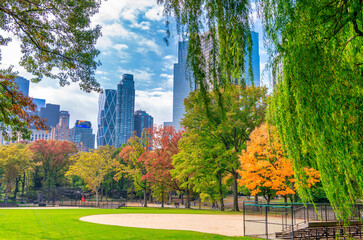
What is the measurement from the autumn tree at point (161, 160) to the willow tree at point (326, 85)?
32.7m

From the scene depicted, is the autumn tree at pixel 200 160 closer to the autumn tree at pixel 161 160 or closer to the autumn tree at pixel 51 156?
the autumn tree at pixel 161 160

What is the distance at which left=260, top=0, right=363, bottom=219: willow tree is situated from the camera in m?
5.07

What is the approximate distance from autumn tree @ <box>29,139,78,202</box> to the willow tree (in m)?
60.2

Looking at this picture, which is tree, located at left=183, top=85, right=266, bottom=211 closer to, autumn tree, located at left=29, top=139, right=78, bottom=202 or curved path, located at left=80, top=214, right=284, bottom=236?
curved path, located at left=80, top=214, right=284, bottom=236

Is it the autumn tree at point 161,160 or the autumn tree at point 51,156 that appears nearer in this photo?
the autumn tree at point 161,160

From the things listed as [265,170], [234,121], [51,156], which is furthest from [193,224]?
[51,156]

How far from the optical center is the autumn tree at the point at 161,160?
127 ft

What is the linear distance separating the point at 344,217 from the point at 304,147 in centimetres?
156

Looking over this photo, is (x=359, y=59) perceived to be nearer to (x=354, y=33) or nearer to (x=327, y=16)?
(x=354, y=33)

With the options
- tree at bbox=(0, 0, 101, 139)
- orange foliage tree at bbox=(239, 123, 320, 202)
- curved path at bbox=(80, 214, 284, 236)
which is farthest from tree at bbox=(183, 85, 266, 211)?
tree at bbox=(0, 0, 101, 139)

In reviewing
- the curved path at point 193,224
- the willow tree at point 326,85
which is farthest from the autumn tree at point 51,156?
the willow tree at point 326,85

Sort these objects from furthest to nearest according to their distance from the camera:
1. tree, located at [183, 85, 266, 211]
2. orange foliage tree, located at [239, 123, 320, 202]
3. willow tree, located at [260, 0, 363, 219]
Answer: tree, located at [183, 85, 266, 211] → orange foliage tree, located at [239, 123, 320, 202] → willow tree, located at [260, 0, 363, 219]

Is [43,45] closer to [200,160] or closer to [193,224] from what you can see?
[193,224]

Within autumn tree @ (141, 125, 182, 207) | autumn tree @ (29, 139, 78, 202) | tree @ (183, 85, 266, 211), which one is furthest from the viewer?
autumn tree @ (29, 139, 78, 202)
